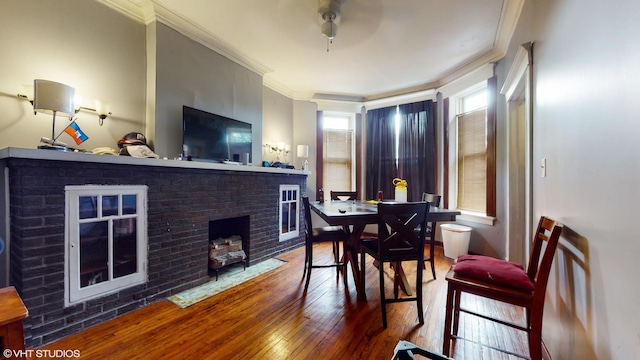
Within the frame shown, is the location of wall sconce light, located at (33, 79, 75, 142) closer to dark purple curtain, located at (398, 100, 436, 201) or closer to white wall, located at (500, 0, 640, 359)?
white wall, located at (500, 0, 640, 359)

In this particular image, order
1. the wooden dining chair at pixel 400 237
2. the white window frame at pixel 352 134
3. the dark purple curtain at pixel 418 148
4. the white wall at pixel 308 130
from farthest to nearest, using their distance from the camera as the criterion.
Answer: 1. the white window frame at pixel 352 134
2. the white wall at pixel 308 130
3. the dark purple curtain at pixel 418 148
4. the wooden dining chair at pixel 400 237

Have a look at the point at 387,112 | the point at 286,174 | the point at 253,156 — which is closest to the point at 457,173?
the point at 387,112

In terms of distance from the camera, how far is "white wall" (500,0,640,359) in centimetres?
79

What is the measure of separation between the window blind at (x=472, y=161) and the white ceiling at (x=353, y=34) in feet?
2.52

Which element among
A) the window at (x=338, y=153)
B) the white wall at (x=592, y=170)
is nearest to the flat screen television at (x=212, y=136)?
the window at (x=338, y=153)

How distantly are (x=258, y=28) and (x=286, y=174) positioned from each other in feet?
6.29

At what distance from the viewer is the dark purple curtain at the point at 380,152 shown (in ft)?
15.0

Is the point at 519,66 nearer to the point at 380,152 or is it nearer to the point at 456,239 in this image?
the point at 456,239

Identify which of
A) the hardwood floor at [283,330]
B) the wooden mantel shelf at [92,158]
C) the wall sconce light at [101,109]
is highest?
the wall sconce light at [101,109]

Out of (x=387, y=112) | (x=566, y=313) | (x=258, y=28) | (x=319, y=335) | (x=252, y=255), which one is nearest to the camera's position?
(x=566, y=313)

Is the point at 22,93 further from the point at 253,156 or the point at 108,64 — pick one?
the point at 253,156

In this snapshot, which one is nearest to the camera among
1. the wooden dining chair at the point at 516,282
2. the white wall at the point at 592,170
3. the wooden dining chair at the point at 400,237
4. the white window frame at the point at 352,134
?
the white wall at the point at 592,170

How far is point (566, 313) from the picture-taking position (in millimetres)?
1257

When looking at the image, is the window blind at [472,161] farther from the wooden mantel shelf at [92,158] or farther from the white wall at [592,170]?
the wooden mantel shelf at [92,158]
